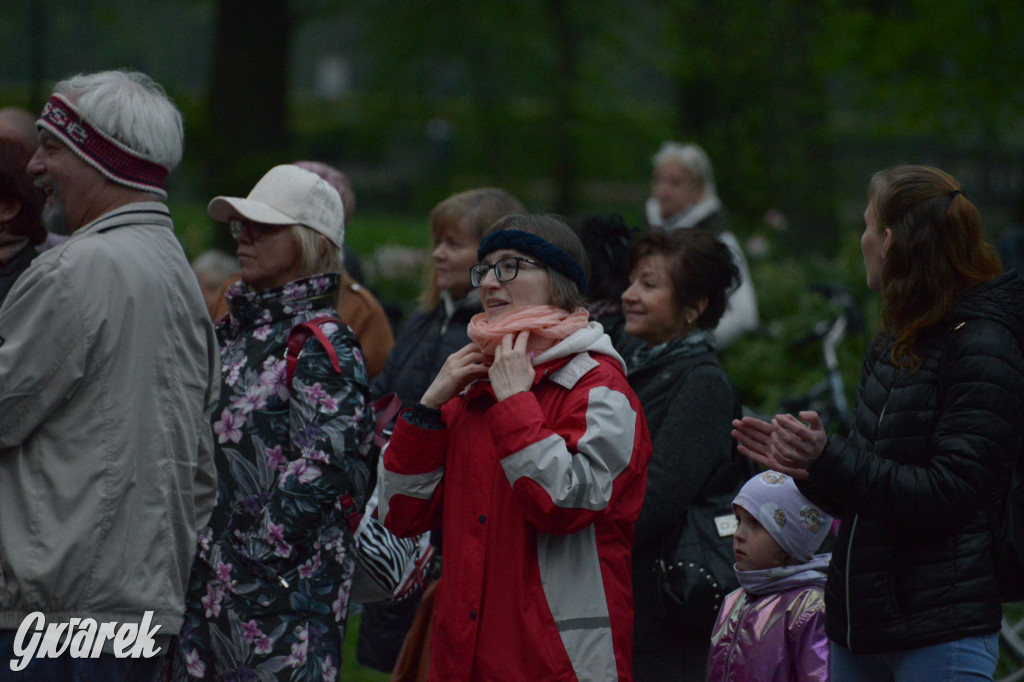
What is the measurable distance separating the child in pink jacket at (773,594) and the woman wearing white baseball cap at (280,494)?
47.0 inches

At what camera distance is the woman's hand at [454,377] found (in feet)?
→ 10.8

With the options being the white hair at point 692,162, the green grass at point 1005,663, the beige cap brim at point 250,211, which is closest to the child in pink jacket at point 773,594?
the beige cap brim at point 250,211

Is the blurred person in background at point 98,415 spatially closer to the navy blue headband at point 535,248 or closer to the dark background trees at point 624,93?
the navy blue headband at point 535,248

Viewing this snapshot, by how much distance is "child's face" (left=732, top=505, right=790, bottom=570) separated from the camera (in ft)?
12.2

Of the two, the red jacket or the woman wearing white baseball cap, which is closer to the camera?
the red jacket

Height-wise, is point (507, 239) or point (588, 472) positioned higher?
point (507, 239)

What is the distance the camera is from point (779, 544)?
372 cm

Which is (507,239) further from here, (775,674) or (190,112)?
(190,112)

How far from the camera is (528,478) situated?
304 cm

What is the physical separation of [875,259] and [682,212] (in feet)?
13.5

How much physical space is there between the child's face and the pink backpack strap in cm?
136

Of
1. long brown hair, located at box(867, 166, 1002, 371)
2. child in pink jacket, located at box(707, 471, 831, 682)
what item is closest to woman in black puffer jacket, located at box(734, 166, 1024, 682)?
long brown hair, located at box(867, 166, 1002, 371)

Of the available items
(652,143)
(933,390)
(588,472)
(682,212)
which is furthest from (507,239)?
(652,143)

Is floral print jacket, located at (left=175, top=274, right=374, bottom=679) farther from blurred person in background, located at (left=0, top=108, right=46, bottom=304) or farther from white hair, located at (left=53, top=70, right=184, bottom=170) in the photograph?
blurred person in background, located at (left=0, top=108, right=46, bottom=304)
